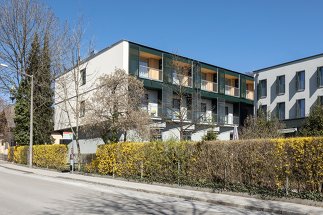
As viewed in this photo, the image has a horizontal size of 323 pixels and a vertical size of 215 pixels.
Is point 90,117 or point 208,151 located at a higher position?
point 90,117

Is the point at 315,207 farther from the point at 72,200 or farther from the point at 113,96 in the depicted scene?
the point at 113,96

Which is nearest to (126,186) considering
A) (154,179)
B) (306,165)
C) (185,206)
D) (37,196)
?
(154,179)

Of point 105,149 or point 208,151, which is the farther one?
point 105,149

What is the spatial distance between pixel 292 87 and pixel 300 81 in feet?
3.70

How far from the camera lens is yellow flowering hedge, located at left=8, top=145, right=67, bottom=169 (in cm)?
3238

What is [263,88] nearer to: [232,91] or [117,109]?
[232,91]

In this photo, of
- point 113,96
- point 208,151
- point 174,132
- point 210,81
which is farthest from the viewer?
point 210,81

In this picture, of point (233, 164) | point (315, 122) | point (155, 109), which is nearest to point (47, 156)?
point (155, 109)

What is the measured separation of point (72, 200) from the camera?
14.0m

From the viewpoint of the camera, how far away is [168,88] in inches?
1577

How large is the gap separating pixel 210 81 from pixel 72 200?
3456 centimetres

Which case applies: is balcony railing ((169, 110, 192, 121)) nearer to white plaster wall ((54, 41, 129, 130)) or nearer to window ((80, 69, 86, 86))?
white plaster wall ((54, 41, 129, 130))

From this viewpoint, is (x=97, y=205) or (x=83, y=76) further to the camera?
(x=83, y=76)

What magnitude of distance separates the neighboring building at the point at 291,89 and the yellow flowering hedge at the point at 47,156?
72.0ft
